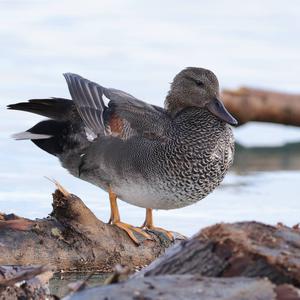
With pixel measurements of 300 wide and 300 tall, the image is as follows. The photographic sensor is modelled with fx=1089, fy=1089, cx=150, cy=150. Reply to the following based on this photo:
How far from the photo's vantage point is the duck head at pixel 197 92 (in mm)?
6527

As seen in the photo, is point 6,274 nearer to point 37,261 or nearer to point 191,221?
point 37,261

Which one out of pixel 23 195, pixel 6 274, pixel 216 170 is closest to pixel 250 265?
pixel 6 274

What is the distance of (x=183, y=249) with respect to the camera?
353 cm

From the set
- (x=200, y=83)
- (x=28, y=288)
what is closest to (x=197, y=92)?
(x=200, y=83)

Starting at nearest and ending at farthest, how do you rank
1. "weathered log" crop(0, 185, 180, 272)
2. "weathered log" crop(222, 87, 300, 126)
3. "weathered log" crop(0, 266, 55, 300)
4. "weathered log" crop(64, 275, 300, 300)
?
"weathered log" crop(64, 275, 300, 300) < "weathered log" crop(0, 266, 55, 300) < "weathered log" crop(0, 185, 180, 272) < "weathered log" crop(222, 87, 300, 126)

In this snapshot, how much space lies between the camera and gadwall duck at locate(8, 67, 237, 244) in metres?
6.11

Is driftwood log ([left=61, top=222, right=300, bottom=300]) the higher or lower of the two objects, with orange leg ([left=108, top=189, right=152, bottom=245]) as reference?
higher

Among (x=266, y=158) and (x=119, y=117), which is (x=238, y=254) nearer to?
(x=119, y=117)

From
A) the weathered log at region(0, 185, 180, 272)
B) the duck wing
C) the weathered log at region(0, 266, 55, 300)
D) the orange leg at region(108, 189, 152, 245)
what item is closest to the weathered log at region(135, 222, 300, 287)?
the weathered log at region(0, 266, 55, 300)

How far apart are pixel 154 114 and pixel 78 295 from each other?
3.24 m

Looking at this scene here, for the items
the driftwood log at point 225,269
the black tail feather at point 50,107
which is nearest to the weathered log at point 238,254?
the driftwood log at point 225,269

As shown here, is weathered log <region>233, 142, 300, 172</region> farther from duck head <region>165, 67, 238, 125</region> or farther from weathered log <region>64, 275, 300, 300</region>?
weathered log <region>64, 275, 300, 300</region>

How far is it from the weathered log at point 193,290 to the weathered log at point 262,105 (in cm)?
652

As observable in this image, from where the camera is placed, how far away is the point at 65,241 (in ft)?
17.5
